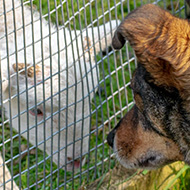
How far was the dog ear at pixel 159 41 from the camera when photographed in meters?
1.79

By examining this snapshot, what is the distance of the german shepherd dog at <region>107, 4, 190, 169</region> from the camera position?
181 cm

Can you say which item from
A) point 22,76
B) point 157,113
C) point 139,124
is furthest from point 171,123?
point 22,76

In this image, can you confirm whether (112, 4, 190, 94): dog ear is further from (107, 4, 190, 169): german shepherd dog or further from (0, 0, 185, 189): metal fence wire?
(0, 0, 185, 189): metal fence wire

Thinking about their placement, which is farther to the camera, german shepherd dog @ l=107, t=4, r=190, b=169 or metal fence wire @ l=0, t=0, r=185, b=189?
metal fence wire @ l=0, t=0, r=185, b=189

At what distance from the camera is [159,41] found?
1794mm

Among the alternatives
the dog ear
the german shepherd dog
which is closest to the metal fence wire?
the german shepherd dog

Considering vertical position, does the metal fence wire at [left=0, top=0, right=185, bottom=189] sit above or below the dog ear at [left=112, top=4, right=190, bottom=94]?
below

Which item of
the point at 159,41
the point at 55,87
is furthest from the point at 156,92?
the point at 55,87

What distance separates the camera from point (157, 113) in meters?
2.12

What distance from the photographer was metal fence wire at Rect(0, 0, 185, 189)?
2.45 m

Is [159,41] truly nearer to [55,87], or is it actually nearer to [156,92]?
[156,92]

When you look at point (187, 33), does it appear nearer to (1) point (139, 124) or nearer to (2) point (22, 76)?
(1) point (139, 124)

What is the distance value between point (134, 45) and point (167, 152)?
81cm

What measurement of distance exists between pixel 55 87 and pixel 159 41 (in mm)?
1601
